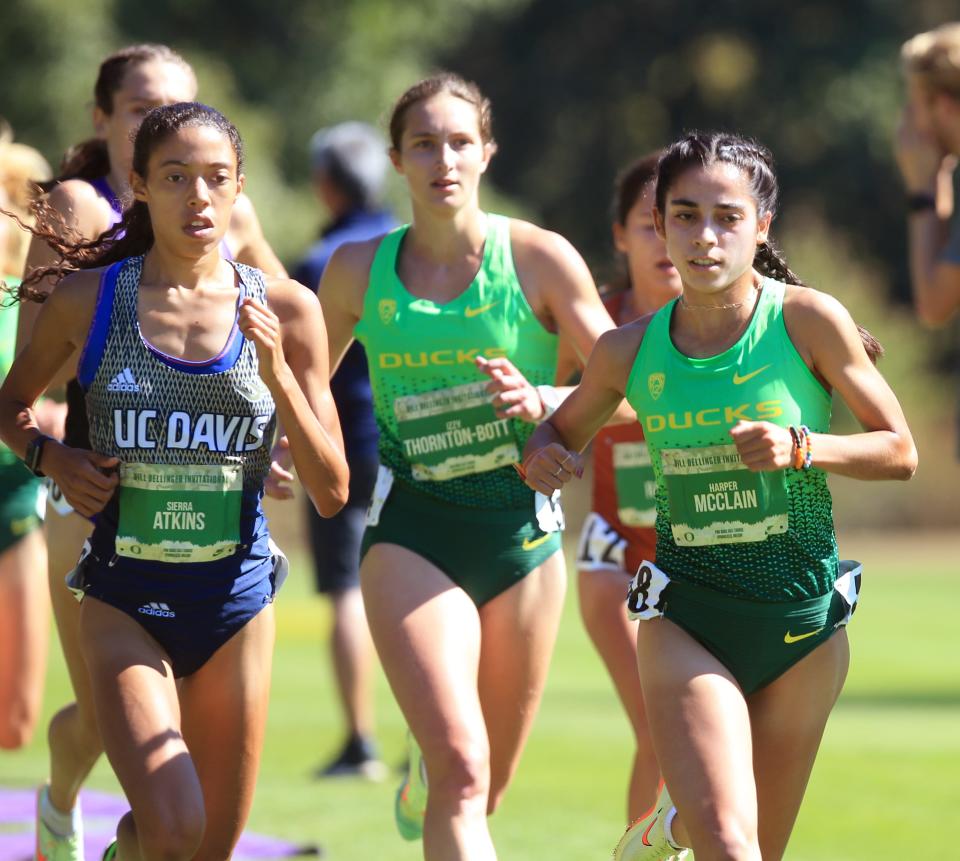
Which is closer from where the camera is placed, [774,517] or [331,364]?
[774,517]

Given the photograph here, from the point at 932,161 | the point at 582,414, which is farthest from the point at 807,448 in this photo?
the point at 932,161

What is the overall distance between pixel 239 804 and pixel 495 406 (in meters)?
1.28

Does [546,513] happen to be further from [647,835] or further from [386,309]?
[647,835]

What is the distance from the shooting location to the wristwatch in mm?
4805

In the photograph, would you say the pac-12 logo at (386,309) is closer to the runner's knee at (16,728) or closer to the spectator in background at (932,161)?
the spectator in background at (932,161)

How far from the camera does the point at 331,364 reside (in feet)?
18.9

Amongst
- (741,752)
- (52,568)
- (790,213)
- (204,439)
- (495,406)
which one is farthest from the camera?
(790,213)

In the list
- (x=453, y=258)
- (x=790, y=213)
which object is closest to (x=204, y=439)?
(x=453, y=258)

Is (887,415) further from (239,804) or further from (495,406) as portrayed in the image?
(239,804)

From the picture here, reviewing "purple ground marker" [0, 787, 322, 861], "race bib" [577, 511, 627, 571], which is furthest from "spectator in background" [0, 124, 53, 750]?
"race bib" [577, 511, 627, 571]

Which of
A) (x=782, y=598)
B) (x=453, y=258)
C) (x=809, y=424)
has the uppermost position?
(x=453, y=258)

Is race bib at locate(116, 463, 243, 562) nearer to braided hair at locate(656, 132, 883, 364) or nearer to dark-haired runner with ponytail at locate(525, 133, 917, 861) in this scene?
dark-haired runner with ponytail at locate(525, 133, 917, 861)

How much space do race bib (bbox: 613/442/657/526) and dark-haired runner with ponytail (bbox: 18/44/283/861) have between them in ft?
4.35

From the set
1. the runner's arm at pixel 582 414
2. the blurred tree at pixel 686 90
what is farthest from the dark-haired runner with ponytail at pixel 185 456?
the blurred tree at pixel 686 90
